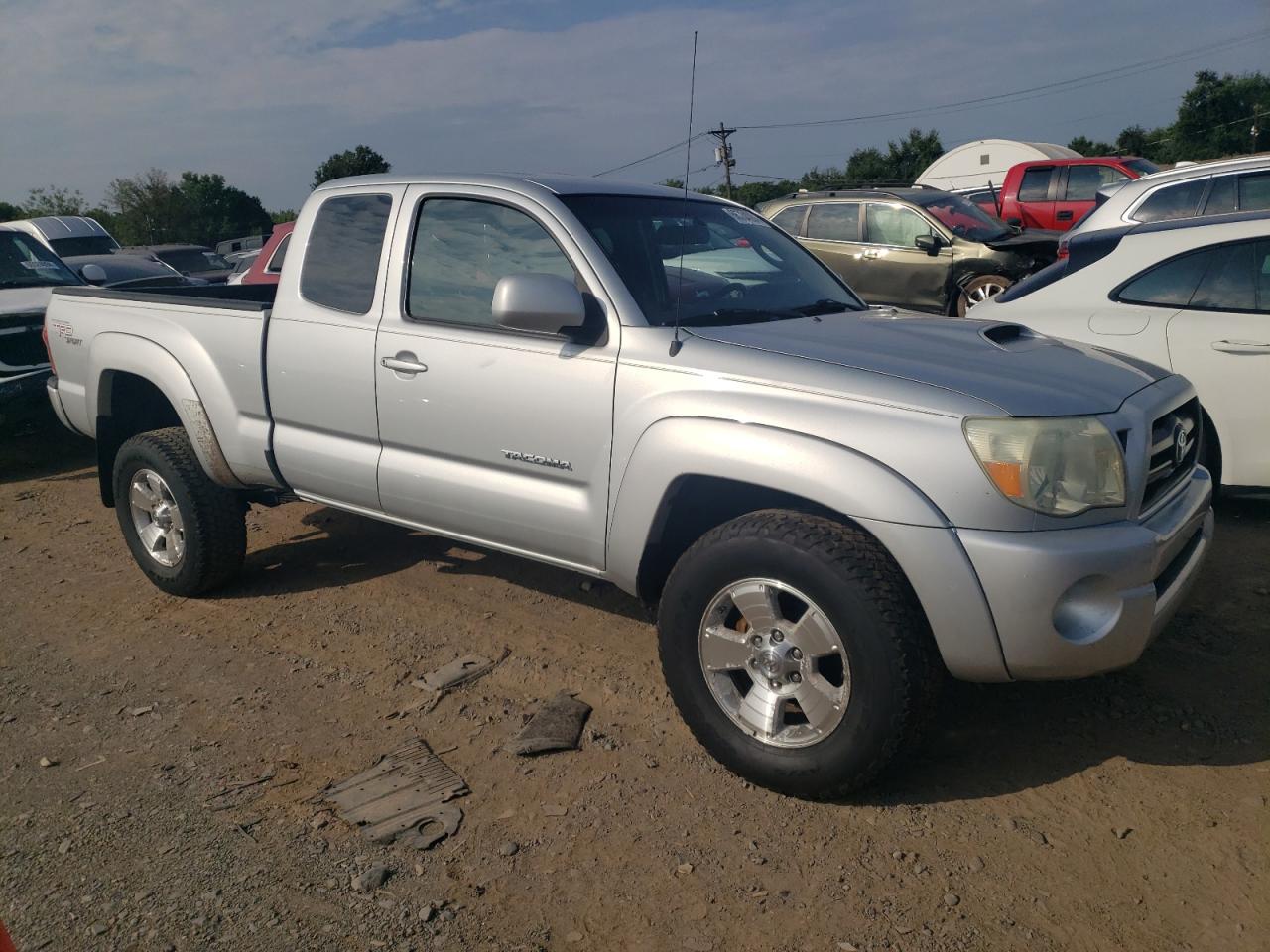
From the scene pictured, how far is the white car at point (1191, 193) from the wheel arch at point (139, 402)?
713cm

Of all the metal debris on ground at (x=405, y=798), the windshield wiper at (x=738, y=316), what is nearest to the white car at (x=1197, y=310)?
the windshield wiper at (x=738, y=316)

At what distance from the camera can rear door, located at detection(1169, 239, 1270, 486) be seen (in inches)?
197

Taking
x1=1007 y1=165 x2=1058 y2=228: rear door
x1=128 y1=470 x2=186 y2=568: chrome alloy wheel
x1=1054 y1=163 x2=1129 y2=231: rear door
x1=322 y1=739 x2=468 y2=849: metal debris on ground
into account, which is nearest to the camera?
x1=322 y1=739 x2=468 y2=849: metal debris on ground

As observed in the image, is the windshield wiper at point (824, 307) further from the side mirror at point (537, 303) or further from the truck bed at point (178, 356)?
the truck bed at point (178, 356)

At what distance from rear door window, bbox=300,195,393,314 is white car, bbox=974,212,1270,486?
3.67m

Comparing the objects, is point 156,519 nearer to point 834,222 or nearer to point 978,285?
point 978,285

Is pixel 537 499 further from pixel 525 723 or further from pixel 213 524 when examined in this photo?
pixel 213 524

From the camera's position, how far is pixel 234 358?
4.55 m

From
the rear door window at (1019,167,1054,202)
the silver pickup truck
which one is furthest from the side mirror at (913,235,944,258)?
the silver pickup truck

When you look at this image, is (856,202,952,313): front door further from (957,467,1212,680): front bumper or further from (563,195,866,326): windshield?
(957,467,1212,680): front bumper

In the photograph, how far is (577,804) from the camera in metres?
3.20

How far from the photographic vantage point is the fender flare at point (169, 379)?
4.69 metres

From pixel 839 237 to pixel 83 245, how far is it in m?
11.5

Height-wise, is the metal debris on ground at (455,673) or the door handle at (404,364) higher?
the door handle at (404,364)
